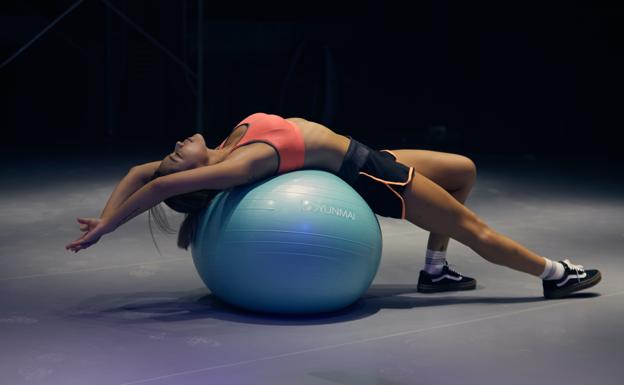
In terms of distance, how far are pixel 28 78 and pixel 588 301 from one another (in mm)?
7985

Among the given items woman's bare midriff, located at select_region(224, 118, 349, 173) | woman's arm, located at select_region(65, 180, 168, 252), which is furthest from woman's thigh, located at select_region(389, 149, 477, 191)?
woman's arm, located at select_region(65, 180, 168, 252)

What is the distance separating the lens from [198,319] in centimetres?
365

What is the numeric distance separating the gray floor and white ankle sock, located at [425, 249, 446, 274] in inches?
5.2

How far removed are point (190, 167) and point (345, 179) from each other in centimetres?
68

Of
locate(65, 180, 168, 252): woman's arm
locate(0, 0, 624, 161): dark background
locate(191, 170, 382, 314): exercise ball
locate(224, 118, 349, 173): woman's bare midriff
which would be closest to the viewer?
locate(65, 180, 168, 252): woman's arm

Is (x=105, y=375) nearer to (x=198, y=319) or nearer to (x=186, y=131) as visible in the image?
(x=198, y=319)

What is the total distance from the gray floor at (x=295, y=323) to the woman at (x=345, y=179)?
16 centimetres

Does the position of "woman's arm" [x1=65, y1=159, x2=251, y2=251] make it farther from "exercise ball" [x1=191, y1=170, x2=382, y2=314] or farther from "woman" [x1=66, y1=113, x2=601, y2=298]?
"exercise ball" [x1=191, y1=170, x2=382, y2=314]

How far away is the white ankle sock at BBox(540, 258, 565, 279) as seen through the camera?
13.0 ft

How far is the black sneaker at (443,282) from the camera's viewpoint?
418 cm

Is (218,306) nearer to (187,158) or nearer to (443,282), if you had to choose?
(187,158)

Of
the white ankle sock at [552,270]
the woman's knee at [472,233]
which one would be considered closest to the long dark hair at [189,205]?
the woman's knee at [472,233]

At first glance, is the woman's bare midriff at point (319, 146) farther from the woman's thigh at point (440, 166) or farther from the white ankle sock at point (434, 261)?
the white ankle sock at point (434, 261)

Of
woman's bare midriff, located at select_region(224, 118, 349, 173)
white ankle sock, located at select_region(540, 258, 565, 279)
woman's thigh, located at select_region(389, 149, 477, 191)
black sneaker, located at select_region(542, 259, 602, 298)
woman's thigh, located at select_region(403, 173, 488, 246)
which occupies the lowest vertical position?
black sneaker, located at select_region(542, 259, 602, 298)
